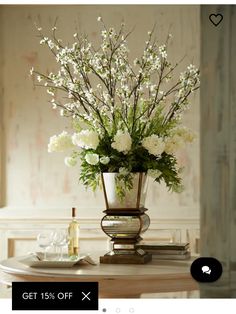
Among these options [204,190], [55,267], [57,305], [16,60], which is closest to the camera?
[204,190]

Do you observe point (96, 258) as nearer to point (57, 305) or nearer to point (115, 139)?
point (115, 139)

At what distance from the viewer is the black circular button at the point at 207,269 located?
29.0 inches

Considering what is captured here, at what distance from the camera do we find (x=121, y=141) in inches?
62.9

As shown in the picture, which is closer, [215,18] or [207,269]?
[215,18]

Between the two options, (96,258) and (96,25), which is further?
(96,25)

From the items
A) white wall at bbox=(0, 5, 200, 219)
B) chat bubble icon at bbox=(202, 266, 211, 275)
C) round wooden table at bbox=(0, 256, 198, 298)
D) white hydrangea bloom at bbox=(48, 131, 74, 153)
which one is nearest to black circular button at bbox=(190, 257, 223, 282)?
chat bubble icon at bbox=(202, 266, 211, 275)

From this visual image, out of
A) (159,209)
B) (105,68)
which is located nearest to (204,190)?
(105,68)

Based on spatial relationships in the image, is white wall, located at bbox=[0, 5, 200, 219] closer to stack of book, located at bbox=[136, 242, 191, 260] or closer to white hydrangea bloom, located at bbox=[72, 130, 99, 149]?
stack of book, located at bbox=[136, 242, 191, 260]

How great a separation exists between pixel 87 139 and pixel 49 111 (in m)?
1.22

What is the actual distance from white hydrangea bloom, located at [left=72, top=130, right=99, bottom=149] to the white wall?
1.19 metres

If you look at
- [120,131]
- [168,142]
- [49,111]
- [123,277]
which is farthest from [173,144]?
[49,111]

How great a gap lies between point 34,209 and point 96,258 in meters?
1.13

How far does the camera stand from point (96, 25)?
2.79m

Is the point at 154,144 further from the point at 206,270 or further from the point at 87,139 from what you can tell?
the point at 206,270
